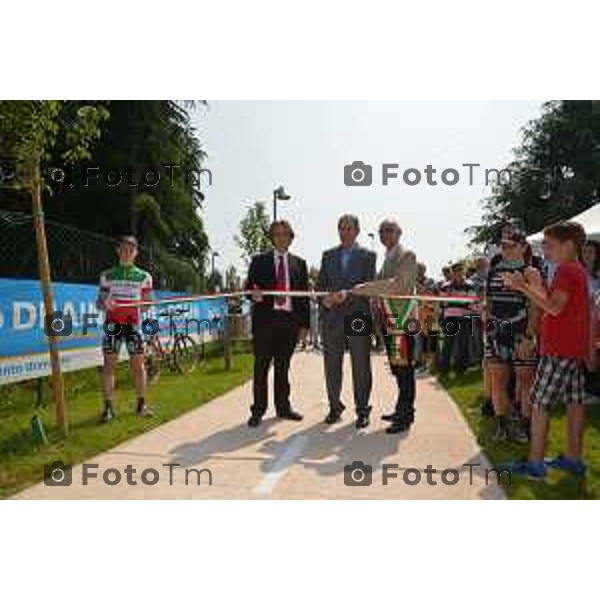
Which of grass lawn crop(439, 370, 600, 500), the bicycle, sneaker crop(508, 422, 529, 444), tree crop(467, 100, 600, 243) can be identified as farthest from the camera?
tree crop(467, 100, 600, 243)

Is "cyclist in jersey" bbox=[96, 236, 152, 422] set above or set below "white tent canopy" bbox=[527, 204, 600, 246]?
below

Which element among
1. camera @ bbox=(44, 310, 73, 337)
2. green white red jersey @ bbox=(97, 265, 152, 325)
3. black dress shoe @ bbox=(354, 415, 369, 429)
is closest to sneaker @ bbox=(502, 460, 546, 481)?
black dress shoe @ bbox=(354, 415, 369, 429)

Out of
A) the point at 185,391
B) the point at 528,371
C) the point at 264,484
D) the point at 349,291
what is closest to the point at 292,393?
the point at 185,391

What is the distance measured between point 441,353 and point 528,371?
7.07 metres

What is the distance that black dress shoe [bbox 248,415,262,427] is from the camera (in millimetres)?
8320

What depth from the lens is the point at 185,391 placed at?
1161 centimetres

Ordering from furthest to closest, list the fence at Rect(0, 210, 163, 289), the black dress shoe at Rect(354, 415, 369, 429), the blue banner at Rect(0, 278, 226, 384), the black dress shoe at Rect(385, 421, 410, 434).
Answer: the fence at Rect(0, 210, 163, 289) → the blue banner at Rect(0, 278, 226, 384) → the black dress shoe at Rect(354, 415, 369, 429) → the black dress shoe at Rect(385, 421, 410, 434)

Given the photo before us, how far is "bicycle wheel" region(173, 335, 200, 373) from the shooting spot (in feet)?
50.6

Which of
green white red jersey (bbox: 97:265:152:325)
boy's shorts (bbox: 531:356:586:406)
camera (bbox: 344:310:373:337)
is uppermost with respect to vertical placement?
green white red jersey (bbox: 97:265:152:325)

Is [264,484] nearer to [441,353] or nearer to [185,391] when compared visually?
[185,391]

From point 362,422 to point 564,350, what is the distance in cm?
281

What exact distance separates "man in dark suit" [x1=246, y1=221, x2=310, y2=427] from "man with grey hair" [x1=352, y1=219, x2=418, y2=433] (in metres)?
0.87

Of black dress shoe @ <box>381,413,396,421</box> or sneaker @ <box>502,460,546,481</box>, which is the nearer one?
sneaker @ <box>502,460,546,481</box>

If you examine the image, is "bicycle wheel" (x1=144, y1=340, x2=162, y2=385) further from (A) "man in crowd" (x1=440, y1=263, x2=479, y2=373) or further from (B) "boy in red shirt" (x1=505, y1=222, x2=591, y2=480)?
(B) "boy in red shirt" (x1=505, y1=222, x2=591, y2=480)
